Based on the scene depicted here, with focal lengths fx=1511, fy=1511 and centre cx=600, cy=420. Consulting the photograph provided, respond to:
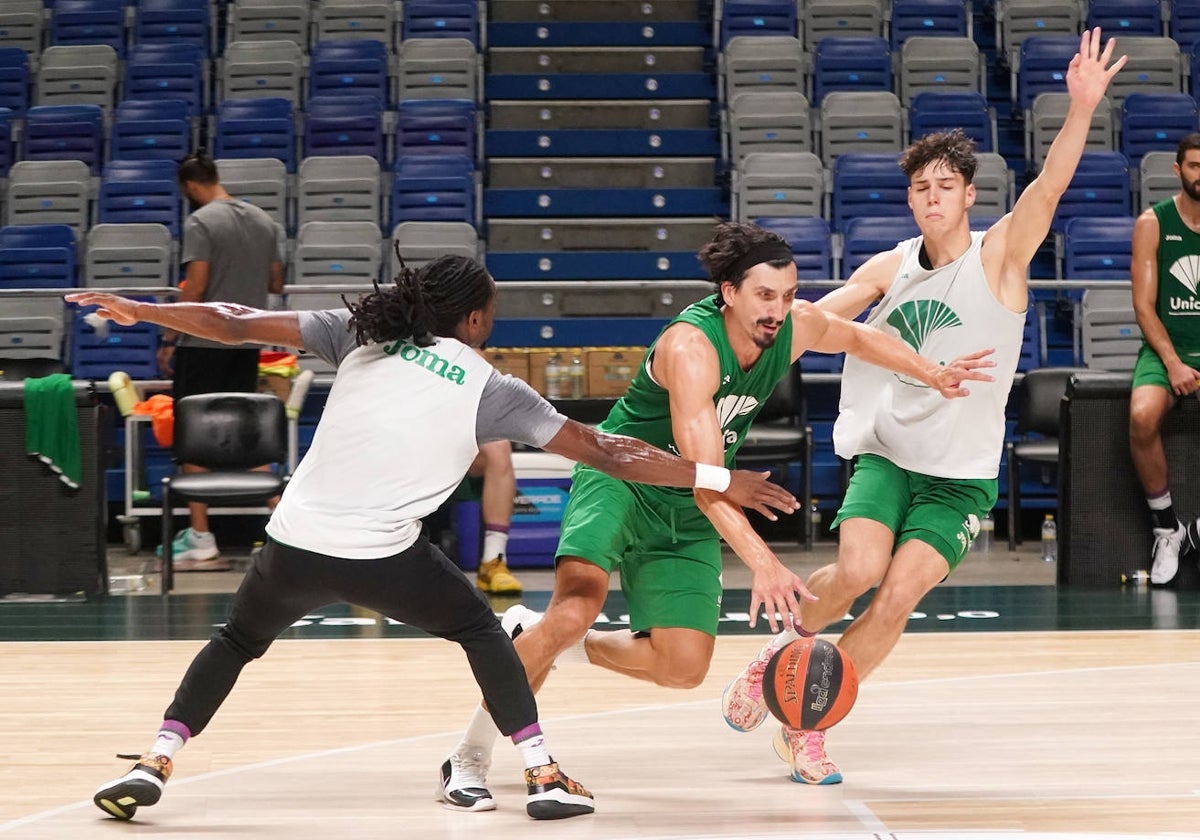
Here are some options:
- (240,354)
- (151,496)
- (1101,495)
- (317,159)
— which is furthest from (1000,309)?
(317,159)

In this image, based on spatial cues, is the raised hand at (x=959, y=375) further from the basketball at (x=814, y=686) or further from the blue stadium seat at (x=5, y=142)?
the blue stadium seat at (x=5, y=142)

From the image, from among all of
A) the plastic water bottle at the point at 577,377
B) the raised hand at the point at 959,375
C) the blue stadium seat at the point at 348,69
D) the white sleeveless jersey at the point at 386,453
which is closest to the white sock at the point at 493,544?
the plastic water bottle at the point at 577,377

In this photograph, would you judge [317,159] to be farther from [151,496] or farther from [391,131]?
[151,496]

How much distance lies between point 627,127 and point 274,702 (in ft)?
24.8

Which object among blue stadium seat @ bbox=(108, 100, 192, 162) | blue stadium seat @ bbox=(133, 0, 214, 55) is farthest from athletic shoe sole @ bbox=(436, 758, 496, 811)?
blue stadium seat @ bbox=(133, 0, 214, 55)

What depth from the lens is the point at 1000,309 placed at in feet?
14.1

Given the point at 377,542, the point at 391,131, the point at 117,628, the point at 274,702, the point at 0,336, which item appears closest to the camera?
the point at 377,542

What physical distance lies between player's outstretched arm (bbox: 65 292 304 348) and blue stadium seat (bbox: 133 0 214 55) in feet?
29.7

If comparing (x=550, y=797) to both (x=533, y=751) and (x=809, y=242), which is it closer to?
(x=533, y=751)

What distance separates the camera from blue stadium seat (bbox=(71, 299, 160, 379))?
9.34m

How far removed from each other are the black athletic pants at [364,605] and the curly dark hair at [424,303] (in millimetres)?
490

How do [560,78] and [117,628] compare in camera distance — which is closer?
[117,628]

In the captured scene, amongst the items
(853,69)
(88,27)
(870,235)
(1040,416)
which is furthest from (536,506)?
(88,27)

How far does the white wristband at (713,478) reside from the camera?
11.2 feet
